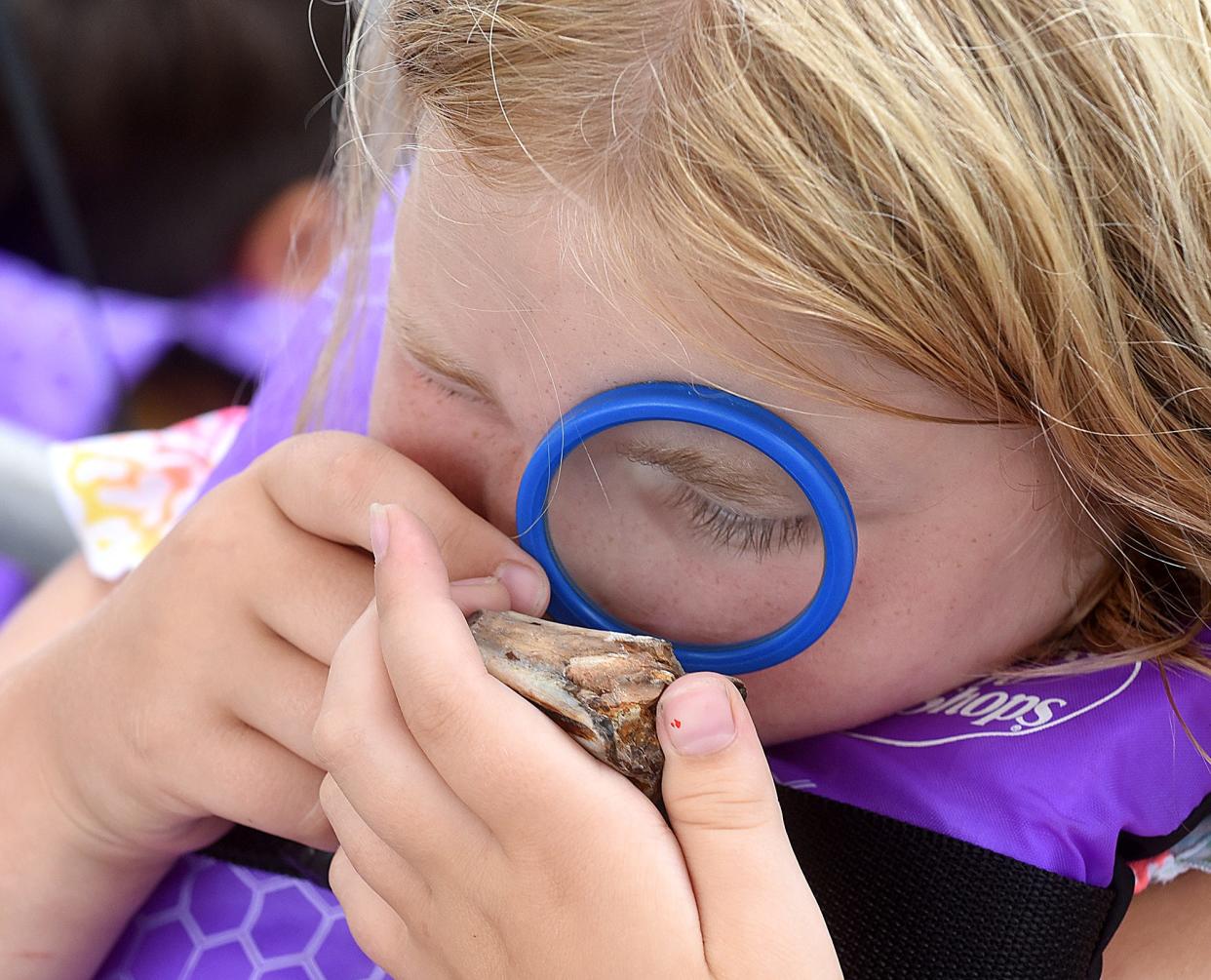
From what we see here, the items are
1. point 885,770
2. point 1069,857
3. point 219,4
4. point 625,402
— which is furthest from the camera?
point 219,4

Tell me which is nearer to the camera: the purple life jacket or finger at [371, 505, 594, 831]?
finger at [371, 505, 594, 831]

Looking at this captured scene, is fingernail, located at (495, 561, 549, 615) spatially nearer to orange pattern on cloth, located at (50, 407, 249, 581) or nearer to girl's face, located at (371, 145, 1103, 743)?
girl's face, located at (371, 145, 1103, 743)

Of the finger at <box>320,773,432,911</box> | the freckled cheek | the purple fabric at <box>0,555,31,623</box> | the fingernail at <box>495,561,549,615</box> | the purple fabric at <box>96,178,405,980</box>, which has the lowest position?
the purple fabric at <box>0,555,31,623</box>

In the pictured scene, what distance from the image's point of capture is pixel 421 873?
0.92m

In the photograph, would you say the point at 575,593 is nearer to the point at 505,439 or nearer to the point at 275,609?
the point at 505,439

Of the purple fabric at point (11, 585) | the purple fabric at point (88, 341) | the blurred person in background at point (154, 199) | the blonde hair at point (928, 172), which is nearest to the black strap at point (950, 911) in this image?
the blonde hair at point (928, 172)

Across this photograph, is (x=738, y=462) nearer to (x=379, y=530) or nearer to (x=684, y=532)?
(x=684, y=532)

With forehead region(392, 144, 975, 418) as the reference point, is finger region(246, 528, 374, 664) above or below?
below

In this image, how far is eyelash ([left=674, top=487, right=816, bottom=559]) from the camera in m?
0.98

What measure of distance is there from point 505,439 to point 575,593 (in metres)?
0.14

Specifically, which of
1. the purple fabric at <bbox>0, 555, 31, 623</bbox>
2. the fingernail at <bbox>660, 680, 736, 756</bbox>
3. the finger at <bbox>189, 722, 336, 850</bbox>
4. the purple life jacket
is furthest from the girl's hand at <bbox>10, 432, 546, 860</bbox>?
the purple fabric at <bbox>0, 555, 31, 623</bbox>

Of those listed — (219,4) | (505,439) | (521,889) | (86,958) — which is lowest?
(86,958)

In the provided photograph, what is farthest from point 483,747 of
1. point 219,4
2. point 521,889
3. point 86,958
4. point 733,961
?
point 219,4

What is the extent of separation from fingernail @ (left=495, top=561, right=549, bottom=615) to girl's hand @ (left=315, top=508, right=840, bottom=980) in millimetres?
112
